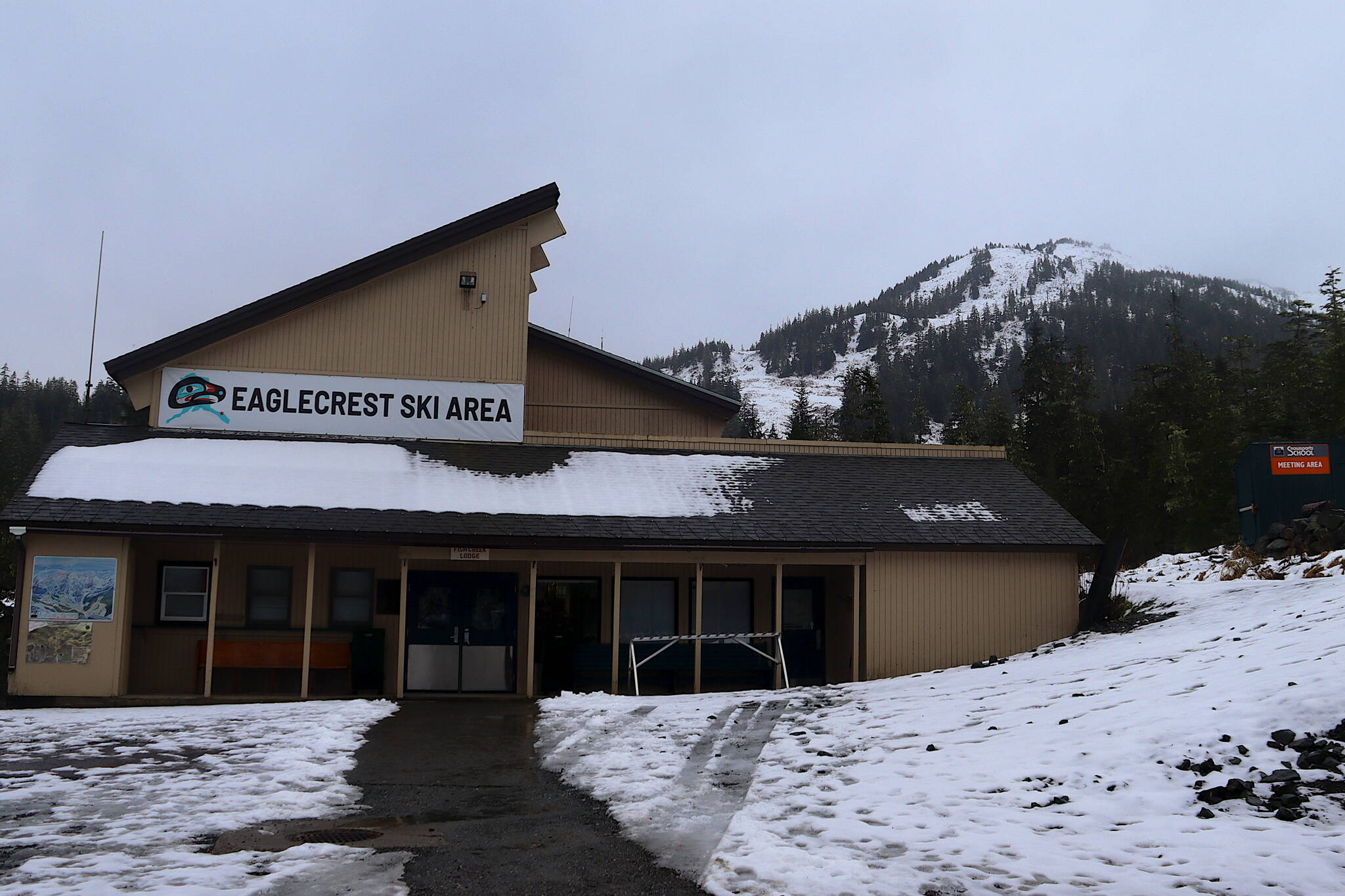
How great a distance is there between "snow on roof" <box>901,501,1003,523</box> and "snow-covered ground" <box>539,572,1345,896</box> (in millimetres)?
3830

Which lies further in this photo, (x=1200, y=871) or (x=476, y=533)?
(x=476, y=533)

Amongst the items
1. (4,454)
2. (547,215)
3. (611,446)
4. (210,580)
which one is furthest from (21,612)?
(4,454)

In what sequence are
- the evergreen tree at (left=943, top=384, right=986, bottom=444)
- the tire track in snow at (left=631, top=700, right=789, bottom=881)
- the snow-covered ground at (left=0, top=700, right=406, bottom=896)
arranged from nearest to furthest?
the snow-covered ground at (left=0, top=700, right=406, bottom=896) → the tire track in snow at (left=631, top=700, right=789, bottom=881) → the evergreen tree at (left=943, top=384, right=986, bottom=444)

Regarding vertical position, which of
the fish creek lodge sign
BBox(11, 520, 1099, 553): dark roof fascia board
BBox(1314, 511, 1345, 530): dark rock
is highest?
the fish creek lodge sign

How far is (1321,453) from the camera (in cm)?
→ 1892

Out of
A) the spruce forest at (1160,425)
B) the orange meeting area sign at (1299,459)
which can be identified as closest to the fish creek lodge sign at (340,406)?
the orange meeting area sign at (1299,459)

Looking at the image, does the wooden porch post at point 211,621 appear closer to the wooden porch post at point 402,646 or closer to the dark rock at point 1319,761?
the wooden porch post at point 402,646

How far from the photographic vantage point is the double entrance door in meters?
15.9

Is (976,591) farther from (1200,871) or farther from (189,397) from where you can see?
(189,397)

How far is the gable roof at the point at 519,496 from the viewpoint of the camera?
14.3 metres

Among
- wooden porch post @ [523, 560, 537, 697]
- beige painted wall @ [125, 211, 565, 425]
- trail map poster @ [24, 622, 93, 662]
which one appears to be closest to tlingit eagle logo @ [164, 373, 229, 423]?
beige painted wall @ [125, 211, 565, 425]

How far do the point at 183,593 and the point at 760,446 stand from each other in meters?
10.2

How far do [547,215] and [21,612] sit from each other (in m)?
10.6

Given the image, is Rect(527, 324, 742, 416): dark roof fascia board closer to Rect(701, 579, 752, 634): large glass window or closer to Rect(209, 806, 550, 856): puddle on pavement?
Rect(701, 579, 752, 634): large glass window
